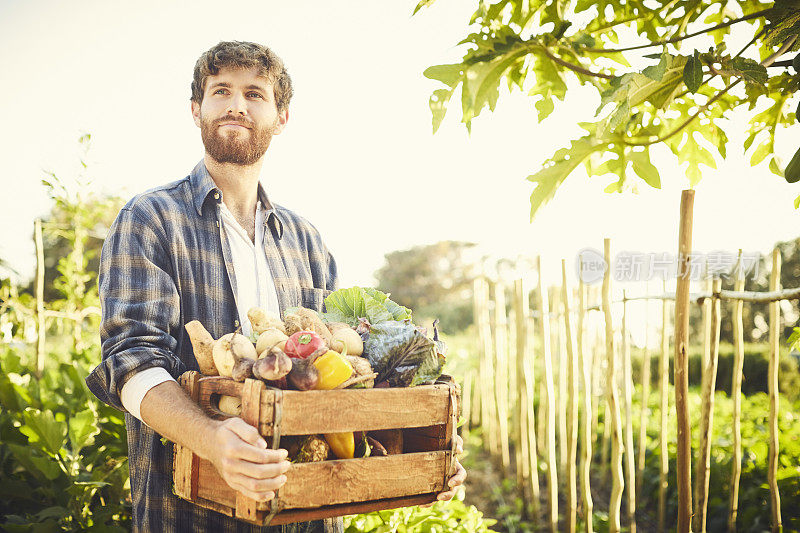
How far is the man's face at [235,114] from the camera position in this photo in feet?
5.78

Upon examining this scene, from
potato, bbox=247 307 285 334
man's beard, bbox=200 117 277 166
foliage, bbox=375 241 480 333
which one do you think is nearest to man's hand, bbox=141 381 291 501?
potato, bbox=247 307 285 334

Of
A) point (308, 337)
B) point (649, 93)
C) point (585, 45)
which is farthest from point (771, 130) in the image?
point (308, 337)

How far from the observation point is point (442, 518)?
2521 millimetres

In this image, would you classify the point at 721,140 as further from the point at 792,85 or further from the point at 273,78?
the point at 273,78

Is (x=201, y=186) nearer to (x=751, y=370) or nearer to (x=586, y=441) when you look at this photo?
(x=586, y=441)

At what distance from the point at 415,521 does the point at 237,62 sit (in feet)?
6.38

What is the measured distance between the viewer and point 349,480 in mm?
1230

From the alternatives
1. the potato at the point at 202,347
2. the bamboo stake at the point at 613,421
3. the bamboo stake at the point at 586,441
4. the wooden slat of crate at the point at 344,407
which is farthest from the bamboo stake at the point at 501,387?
the potato at the point at 202,347

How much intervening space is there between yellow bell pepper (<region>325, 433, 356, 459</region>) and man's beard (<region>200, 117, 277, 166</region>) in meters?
0.97

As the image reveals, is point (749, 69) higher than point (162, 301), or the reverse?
point (749, 69)

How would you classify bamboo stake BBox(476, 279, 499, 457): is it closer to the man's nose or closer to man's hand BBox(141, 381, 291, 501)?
the man's nose

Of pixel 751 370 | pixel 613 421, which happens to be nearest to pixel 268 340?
pixel 613 421

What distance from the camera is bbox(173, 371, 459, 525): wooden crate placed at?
1.14m

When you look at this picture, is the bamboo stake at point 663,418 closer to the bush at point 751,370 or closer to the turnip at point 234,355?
the turnip at point 234,355
